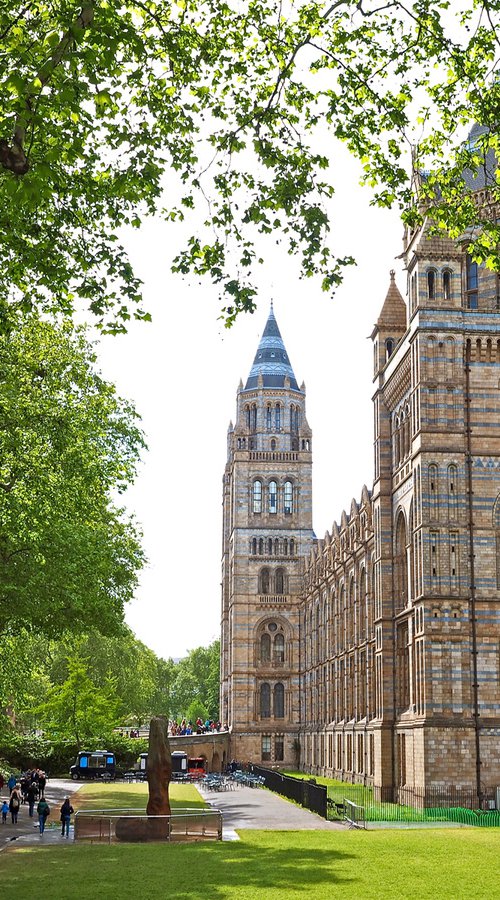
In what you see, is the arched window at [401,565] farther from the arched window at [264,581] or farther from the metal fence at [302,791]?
the arched window at [264,581]

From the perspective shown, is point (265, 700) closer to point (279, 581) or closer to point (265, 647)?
point (265, 647)

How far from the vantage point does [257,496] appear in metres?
93.8

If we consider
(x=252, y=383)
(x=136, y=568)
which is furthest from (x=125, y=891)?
(x=252, y=383)

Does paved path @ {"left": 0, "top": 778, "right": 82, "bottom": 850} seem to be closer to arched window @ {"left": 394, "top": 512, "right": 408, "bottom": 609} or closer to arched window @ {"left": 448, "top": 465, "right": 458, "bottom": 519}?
arched window @ {"left": 394, "top": 512, "right": 408, "bottom": 609}

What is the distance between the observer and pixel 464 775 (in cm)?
3672

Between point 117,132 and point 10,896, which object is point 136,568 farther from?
point 117,132

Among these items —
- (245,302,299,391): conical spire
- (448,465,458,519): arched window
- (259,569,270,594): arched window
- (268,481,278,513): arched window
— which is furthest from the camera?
(245,302,299,391): conical spire

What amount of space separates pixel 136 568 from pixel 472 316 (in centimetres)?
1597

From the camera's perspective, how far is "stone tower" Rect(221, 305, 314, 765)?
3408 inches

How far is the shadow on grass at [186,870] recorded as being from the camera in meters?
19.8

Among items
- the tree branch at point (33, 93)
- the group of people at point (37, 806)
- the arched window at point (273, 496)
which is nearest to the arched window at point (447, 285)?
the group of people at point (37, 806)

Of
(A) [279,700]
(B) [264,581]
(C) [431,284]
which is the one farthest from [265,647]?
(C) [431,284]

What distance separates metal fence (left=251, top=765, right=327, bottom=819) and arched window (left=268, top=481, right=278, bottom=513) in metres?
39.2

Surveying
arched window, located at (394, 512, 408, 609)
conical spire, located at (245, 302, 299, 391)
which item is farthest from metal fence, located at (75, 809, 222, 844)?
conical spire, located at (245, 302, 299, 391)
